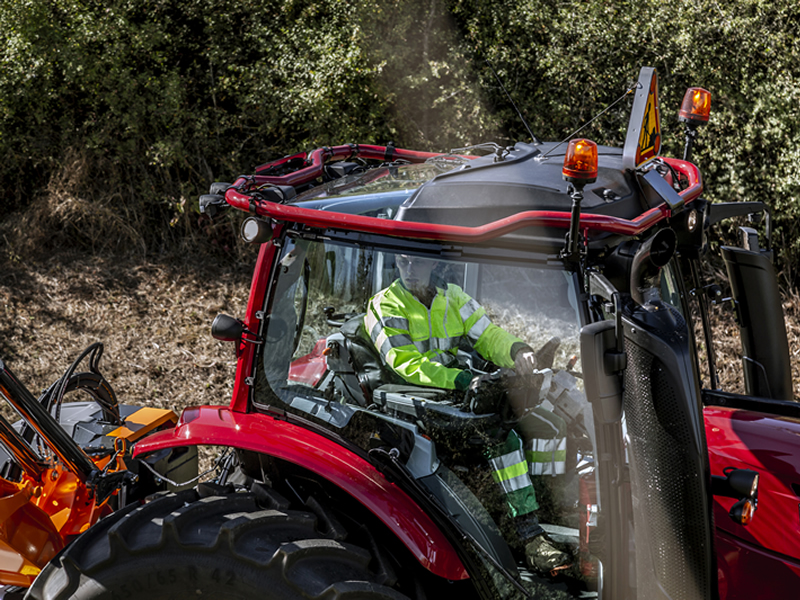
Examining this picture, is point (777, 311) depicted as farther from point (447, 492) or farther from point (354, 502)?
point (354, 502)

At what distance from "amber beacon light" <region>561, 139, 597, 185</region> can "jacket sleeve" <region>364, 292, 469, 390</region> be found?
0.76 metres

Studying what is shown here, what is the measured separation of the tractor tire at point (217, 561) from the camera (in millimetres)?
2135

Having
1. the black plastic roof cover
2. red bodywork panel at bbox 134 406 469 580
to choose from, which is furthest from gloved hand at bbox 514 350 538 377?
red bodywork panel at bbox 134 406 469 580

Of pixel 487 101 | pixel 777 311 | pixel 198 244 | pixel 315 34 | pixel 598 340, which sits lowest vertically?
pixel 598 340

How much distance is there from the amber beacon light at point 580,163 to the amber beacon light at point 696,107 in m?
1.21

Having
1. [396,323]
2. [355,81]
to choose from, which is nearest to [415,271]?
[396,323]

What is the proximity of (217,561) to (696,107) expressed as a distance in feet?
8.10

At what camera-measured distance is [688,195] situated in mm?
2383

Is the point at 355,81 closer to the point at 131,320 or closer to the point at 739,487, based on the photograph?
the point at 131,320

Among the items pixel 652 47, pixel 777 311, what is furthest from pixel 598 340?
pixel 652 47

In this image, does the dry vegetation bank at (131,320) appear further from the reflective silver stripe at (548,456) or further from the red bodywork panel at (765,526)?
the red bodywork panel at (765,526)

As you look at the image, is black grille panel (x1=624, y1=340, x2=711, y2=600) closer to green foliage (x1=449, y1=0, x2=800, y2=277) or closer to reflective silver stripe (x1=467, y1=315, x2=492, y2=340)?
reflective silver stripe (x1=467, y1=315, x2=492, y2=340)

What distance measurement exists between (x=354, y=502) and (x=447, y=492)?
359mm

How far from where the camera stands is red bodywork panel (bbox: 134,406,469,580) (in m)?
2.19
